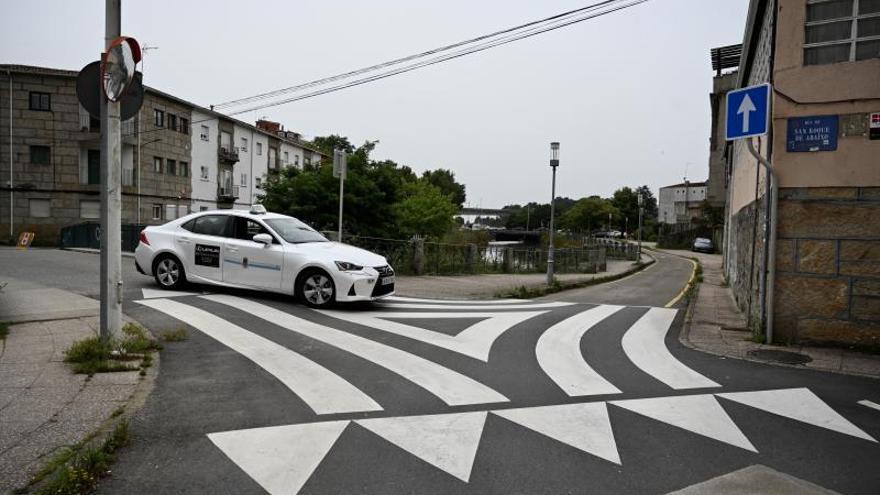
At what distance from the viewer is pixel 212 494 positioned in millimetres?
3156

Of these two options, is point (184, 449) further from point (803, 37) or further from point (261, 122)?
point (261, 122)

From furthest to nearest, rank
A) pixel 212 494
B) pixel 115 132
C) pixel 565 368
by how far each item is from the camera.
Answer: pixel 565 368, pixel 115 132, pixel 212 494

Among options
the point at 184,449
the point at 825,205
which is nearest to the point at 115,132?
the point at 184,449

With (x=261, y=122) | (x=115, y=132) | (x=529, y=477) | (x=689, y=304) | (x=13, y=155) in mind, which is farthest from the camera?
(x=261, y=122)

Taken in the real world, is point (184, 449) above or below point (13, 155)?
below

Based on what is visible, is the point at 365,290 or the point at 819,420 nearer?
the point at 819,420

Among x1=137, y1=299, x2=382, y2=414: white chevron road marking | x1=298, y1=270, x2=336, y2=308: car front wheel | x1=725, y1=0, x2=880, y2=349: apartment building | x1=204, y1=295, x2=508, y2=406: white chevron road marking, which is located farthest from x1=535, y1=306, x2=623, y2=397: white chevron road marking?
x1=298, y1=270, x2=336, y2=308: car front wheel

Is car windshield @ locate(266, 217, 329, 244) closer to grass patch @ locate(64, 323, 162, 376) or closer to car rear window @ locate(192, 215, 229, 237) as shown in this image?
car rear window @ locate(192, 215, 229, 237)

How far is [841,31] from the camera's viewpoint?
751cm

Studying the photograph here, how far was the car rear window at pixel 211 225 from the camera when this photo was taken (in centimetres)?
1019

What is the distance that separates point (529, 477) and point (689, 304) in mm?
11413

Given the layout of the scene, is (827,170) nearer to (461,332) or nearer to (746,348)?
(746,348)

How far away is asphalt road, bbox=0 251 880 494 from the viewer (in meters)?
3.47

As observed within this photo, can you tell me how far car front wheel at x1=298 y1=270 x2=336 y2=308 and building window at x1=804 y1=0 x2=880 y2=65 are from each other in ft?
24.7
